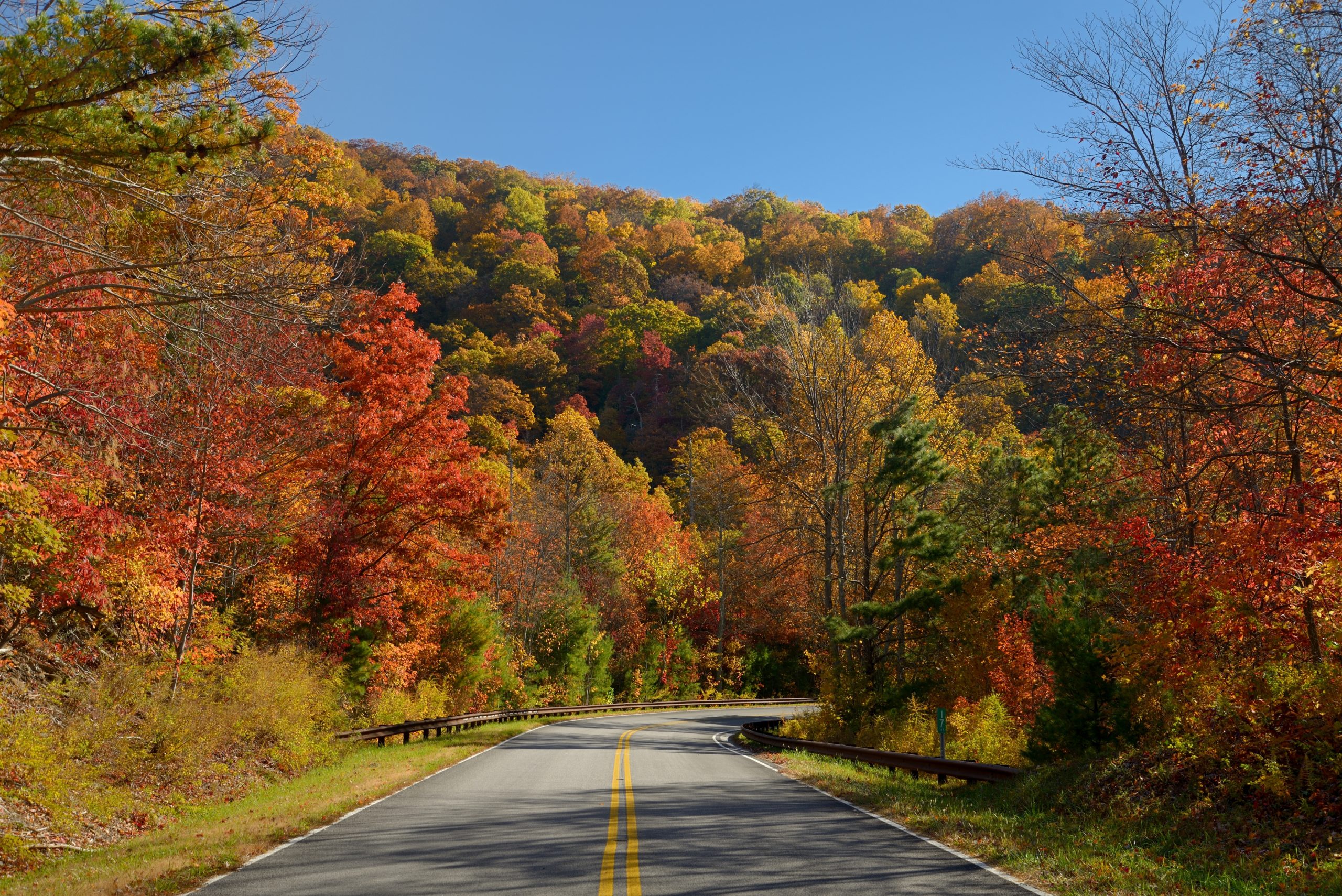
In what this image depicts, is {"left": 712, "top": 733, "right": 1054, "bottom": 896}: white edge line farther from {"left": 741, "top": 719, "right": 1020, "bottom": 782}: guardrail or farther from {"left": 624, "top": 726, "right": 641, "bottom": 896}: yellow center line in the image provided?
{"left": 624, "top": 726, "right": 641, "bottom": 896}: yellow center line

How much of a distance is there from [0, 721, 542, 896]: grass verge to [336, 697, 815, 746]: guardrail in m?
4.11

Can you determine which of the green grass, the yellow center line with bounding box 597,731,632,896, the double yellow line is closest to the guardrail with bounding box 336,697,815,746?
the double yellow line

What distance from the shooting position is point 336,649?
947 inches

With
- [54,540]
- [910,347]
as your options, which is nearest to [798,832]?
[54,540]

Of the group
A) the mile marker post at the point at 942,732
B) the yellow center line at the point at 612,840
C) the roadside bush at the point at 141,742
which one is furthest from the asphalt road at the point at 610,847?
the roadside bush at the point at 141,742

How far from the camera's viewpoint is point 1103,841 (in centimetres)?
906

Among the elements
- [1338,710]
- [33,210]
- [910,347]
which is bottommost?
[1338,710]

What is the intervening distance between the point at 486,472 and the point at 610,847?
17.7 m

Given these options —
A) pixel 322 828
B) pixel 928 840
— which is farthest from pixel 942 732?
pixel 322 828

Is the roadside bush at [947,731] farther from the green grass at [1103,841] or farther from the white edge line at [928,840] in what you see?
the green grass at [1103,841]

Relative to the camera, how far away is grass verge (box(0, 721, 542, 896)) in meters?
7.72

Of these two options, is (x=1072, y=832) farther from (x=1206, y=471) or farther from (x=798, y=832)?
(x=1206, y=471)

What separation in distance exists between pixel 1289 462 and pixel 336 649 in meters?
22.1

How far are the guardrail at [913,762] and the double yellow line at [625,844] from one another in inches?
190
